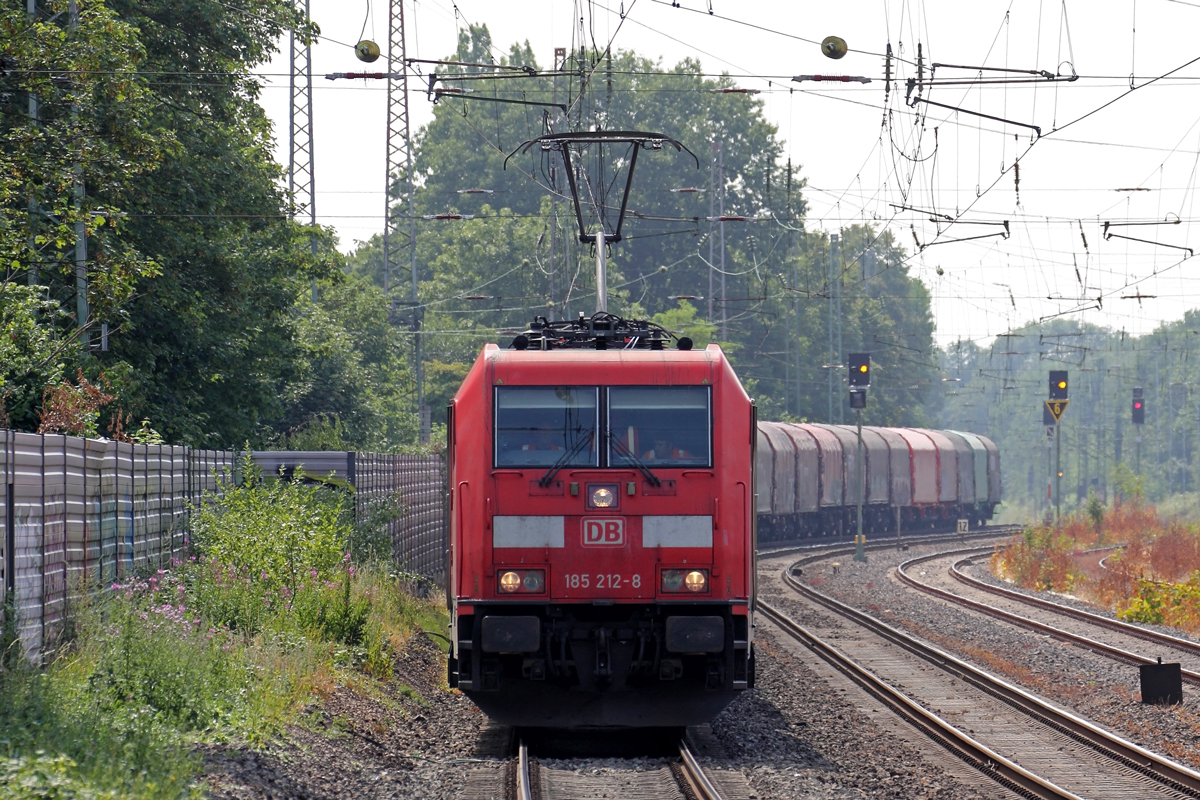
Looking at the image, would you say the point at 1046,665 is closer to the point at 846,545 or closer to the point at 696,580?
the point at 696,580

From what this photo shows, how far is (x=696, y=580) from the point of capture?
995 cm

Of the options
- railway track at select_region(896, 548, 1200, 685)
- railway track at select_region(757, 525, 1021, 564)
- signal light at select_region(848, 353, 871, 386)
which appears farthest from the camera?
railway track at select_region(757, 525, 1021, 564)

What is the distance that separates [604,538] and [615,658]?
954 mm

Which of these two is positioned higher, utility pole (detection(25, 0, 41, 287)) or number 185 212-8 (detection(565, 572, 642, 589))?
utility pole (detection(25, 0, 41, 287))

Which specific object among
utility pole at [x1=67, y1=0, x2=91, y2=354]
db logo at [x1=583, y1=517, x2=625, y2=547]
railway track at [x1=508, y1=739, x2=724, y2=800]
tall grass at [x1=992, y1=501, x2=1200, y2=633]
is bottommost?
tall grass at [x1=992, y1=501, x2=1200, y2=633]

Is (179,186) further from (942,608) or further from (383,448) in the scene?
(383,448)

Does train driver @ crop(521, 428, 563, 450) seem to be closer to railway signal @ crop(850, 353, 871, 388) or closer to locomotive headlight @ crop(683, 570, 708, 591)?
locomotive headlight @ crop(683, 570, 708, 591)

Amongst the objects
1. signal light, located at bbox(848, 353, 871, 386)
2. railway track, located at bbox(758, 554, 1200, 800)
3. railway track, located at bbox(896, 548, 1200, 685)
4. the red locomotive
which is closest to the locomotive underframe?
the red locomotive

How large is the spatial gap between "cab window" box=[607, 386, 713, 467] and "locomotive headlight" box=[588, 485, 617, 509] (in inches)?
8.2

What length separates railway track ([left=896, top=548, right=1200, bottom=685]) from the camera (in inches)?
666

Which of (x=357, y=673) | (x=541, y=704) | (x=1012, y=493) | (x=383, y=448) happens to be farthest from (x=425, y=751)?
(x=1012, y=493)

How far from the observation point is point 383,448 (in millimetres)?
38656

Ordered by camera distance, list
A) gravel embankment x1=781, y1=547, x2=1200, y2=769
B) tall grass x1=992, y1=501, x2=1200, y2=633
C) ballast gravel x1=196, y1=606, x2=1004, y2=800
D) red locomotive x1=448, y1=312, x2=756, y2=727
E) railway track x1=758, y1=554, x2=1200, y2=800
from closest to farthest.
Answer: ballast gravel x1=196, y1=606, x2=1004, y2=800 < railway track x1=758, y1=554, x2=1200, y2=800 < red locomotive x1=448, y1=312, x2=756, y2=727 < gravel embankment x1=781, y1=547, x2=1200, y2=769 < tall grass x1=992, y1=501, x2=1200, y2=633

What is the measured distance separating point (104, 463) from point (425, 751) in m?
3.51
